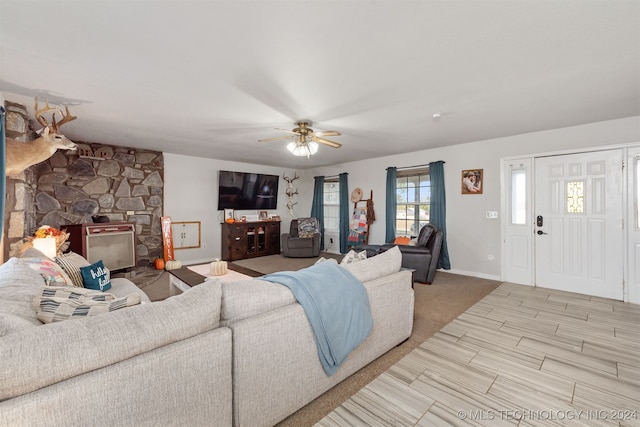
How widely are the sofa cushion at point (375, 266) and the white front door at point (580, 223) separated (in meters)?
3.13

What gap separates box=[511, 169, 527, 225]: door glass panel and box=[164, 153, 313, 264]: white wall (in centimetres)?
549

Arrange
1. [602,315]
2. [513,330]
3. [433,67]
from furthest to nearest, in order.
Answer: [602,315], [513,330], [433,67]

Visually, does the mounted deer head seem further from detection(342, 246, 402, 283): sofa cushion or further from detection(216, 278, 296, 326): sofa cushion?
detection(342, 246, 402, 283): sofa cushion

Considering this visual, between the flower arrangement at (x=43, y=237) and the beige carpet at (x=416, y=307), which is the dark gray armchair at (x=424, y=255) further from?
the flower arrangement at (x=43, y=237)

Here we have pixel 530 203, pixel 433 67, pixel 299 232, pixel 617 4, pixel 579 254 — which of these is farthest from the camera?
pixel 299 232

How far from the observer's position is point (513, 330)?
2.75 m

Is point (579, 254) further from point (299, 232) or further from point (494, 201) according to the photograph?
point (299, 232)

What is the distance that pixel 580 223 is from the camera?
12.8ft

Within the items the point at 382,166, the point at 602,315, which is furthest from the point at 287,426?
the point at 382,166

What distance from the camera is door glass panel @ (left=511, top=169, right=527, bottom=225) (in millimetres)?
4344

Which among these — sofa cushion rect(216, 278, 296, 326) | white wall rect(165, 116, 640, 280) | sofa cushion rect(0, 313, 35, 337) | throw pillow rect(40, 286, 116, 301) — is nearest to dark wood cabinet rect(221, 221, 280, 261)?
white wall rect(165, 116, 640, 280)

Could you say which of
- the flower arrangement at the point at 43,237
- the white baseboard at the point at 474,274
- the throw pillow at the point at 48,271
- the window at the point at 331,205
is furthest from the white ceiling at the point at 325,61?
the window at the point at 331,205

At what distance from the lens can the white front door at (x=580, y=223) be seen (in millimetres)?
3654

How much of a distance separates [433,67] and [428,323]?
7.90ft
